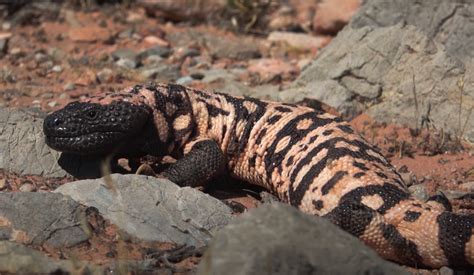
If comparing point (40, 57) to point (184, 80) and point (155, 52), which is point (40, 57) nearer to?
point (155, 52)

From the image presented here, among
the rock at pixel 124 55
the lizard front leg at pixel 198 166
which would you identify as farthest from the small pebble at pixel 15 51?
the lizard front leg at pixel 198 166

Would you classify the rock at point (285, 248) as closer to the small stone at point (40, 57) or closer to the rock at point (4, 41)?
the small stone at point (40, 57)

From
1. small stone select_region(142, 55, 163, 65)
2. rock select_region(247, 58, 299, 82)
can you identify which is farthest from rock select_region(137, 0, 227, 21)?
rock select_region(247, 58, 299, 82)

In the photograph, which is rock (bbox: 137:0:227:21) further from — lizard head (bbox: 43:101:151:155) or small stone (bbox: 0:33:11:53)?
lizard head (bbox: 43:101:151:155)

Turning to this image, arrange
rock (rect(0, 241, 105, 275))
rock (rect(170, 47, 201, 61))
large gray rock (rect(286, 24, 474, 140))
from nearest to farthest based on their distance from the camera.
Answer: rock (rect(0, 241, 105, 275))
large gray rock (rect(286, 24, 474, 140))
rock (rect(170, 47, 201, 61))

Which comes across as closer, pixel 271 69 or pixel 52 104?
pixel 52 104

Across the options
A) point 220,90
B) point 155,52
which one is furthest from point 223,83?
point 155,52
